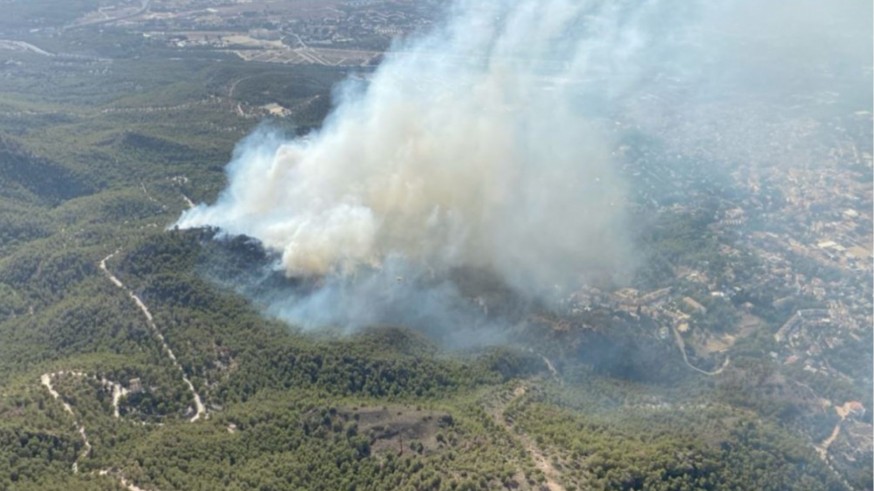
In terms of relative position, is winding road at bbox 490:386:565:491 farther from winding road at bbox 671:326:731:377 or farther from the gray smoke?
winding road at bbox 671:326:731:377

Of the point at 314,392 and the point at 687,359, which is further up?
the point at 314,392

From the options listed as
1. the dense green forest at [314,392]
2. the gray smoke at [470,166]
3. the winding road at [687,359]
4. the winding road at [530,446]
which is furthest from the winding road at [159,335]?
the winding road at [687,359]

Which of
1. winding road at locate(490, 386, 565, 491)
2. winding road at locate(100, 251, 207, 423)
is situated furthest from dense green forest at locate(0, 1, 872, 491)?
winding road at locate(100, 251, 207, 423)

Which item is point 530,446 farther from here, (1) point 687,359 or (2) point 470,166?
(2) point 470,166

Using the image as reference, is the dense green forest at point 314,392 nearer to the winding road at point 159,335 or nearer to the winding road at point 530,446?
the winding road at point 530,446

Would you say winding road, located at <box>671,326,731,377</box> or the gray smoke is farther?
the gray smoke

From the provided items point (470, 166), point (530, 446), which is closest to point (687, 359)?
point (530, 446)

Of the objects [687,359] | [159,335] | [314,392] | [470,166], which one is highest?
[470,166]

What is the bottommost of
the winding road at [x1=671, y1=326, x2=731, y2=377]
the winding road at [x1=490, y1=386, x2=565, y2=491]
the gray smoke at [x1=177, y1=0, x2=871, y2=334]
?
the winding road at [x1=671, y1=326, x2=731, y2=377]

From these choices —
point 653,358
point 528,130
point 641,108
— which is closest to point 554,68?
point 528,130
